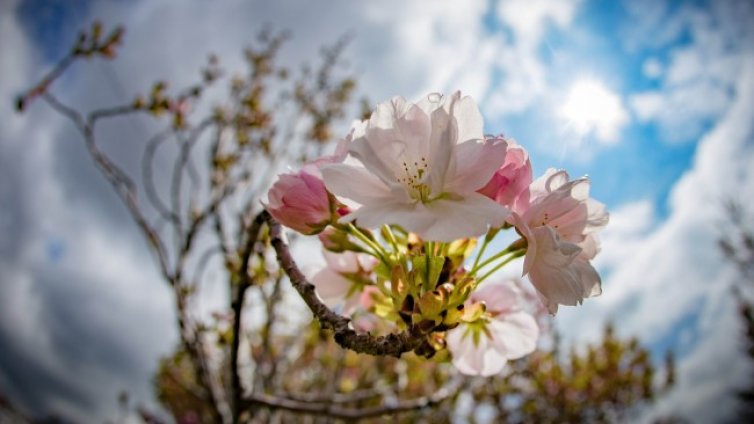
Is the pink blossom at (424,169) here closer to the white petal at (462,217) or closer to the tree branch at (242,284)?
the white petal at (462,217)

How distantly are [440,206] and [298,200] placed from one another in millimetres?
302

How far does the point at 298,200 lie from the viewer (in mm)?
848

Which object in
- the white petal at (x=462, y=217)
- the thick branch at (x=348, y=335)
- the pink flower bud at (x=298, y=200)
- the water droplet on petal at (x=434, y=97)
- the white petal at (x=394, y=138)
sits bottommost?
the thick branch at (x=348, y=335)

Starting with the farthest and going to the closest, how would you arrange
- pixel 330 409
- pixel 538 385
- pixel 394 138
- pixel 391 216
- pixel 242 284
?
1. pixel 538 385
2. pixel 330 409
3. pixel 242 284
4. pixel 394 138
5. pixel 391 216

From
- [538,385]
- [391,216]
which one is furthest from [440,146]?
[538,385]

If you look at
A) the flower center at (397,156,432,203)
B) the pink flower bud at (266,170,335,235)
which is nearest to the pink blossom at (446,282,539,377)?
the flower center at (397,156,432,203)

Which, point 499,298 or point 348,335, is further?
point 499,298

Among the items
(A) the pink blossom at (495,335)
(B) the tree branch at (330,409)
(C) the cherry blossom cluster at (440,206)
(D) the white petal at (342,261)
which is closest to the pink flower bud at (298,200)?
(C) the cherry blossom cluster at (440,206)

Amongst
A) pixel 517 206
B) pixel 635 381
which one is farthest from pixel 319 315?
pixel 635 381

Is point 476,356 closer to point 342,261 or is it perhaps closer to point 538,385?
point 342,261

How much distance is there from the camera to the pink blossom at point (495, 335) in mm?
1075

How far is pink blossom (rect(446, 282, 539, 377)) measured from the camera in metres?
1.08

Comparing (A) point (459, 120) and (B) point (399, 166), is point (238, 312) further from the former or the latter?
(A) point (459, 120)

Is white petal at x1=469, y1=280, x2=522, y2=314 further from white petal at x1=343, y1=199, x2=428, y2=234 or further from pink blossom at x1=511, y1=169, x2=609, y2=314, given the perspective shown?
white petal at x1=343, y1=199, x2=428, y2=234
